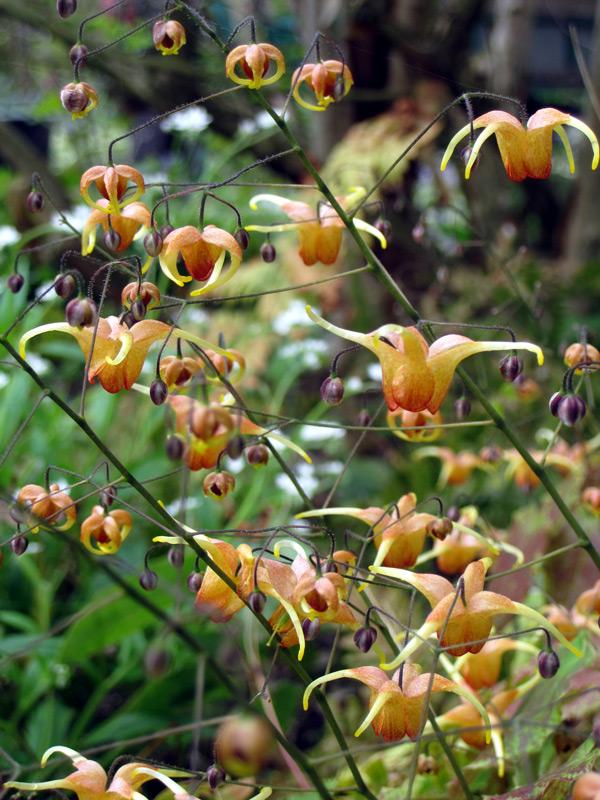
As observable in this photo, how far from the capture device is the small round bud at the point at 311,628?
24.7 inches

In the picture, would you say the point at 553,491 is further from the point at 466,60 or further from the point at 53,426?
the point at 466,60

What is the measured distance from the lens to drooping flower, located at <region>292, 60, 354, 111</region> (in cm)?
77

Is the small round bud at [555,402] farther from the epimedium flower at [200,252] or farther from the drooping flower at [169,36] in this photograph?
the drooping flower at [169,36]

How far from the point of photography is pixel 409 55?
293 centimetres

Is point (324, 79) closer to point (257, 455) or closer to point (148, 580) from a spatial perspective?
point (257, 455)

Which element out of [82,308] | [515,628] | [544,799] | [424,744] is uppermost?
[82,308]

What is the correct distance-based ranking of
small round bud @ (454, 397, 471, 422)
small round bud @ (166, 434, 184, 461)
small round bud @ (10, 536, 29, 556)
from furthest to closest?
small round bud @ (454, 397, 471, 422)
small round bud @ (10, 536, 29, 556)
small round bud @ (166, 434, 184, 461)

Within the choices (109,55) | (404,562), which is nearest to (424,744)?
(404,562)

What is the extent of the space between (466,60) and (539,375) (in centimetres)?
168

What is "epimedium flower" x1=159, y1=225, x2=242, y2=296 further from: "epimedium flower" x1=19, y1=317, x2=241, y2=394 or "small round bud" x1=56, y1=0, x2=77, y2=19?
"small round bud" x1=56, y1=0, x2=77, y2=19

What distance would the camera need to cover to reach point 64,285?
709mm

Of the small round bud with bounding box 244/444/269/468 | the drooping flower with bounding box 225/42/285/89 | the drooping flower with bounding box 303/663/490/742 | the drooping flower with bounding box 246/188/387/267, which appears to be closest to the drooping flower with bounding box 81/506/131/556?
the small round bud with bounding box 244/444/269/468

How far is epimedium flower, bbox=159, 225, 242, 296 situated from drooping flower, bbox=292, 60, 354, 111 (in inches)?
7.1

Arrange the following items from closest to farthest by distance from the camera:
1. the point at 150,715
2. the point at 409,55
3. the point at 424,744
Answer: the point at 424,744
the point at 150,715
the point at 409,55
